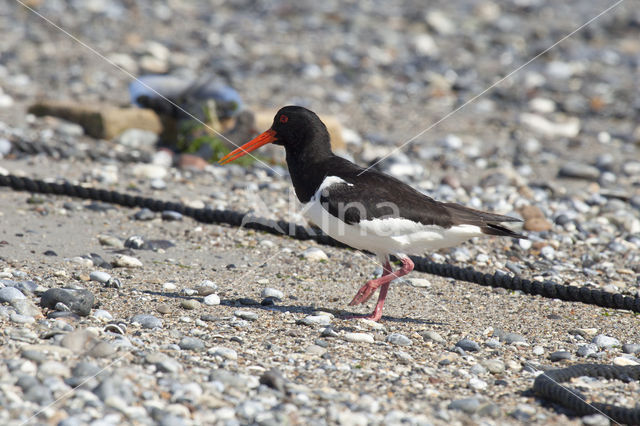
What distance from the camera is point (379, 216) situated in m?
4.73

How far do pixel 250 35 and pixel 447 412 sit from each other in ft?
36.8

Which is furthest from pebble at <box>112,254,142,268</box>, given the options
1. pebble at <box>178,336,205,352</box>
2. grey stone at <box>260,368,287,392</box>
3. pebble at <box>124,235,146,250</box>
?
grey stone at <box>260,368,287,392</box>

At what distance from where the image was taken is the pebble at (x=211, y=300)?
15.8 ft

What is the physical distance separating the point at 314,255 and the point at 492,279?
53.8 inches

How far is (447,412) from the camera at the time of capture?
349 cm

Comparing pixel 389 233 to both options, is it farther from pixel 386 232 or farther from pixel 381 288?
pixel 381 288

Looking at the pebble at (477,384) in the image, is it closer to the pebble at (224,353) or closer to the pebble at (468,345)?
the pebble at (468,345)

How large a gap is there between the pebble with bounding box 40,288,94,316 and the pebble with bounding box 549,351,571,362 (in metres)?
2.63

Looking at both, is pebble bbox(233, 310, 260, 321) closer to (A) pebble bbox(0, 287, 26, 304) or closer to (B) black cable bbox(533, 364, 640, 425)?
(A) pebble bbox(0, 287, 26, 304)

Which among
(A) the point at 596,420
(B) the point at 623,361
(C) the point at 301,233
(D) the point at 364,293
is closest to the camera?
(A) the point at 596,420

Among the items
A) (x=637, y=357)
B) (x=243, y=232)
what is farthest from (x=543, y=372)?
(x=243, y=232)

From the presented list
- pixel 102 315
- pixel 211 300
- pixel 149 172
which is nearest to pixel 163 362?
pixel 102 315

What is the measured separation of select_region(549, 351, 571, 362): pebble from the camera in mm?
4297

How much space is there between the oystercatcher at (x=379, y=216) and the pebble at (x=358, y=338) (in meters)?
0.38
